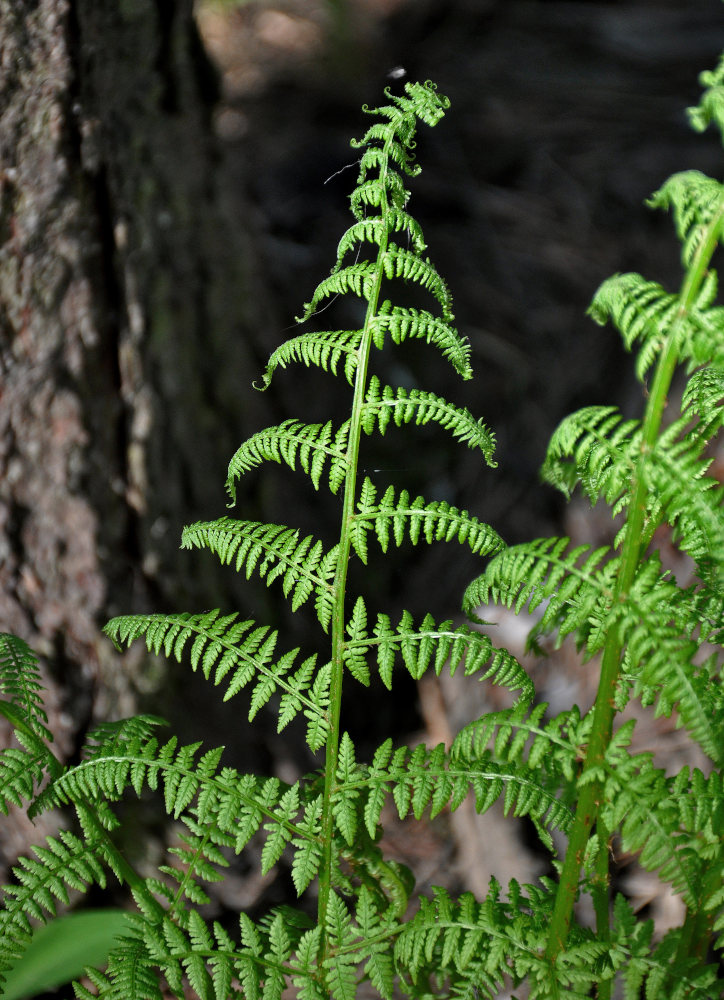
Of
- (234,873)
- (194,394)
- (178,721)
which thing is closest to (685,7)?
(194,394)

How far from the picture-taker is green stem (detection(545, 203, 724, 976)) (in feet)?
2.32

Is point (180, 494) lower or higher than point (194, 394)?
lower

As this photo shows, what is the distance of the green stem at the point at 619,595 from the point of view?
0.71 m

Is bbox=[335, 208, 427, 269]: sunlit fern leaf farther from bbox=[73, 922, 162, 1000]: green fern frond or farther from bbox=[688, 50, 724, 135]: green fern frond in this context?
bbox=[73, 922, 162, 1000]: green fern frond

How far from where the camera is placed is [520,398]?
2.23 meters

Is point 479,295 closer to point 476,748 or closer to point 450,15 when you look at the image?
point 450,15

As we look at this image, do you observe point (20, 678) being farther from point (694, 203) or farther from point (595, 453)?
point (694, 203)

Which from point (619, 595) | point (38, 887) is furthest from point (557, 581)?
point (38, 887)

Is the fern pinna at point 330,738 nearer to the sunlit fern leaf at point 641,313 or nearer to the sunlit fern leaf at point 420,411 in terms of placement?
the sunlit fern leaf at point 420,411

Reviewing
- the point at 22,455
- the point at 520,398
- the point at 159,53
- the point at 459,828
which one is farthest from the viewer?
the point at 520,398

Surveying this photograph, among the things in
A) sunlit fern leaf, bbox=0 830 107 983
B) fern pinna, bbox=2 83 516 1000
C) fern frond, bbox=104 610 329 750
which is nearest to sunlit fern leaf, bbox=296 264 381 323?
fern pinna, bbox=2 83 516 1000

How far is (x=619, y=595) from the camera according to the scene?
0.76m

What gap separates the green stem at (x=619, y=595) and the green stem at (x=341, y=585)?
32cm

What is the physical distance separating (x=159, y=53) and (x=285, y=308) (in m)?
0.80
